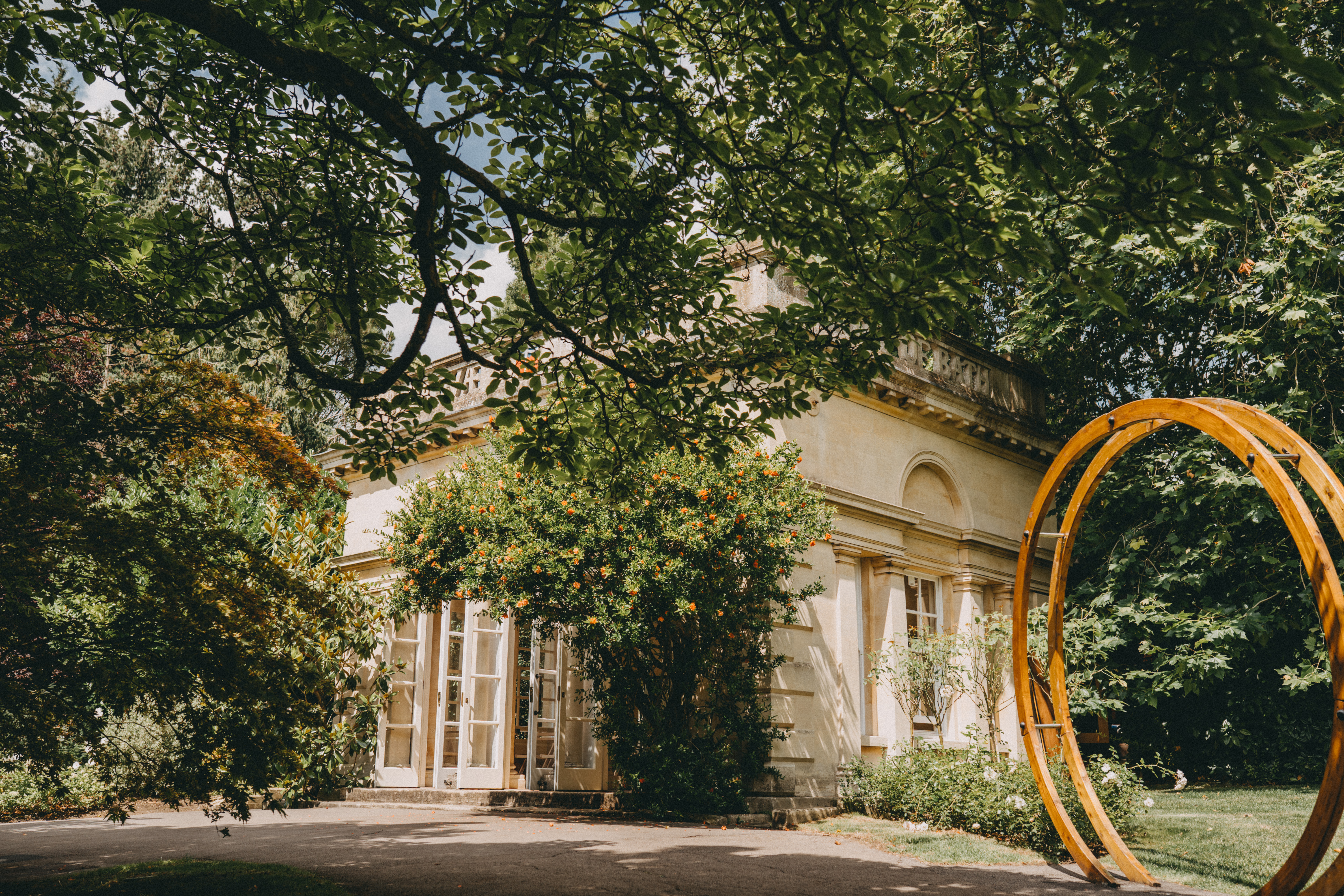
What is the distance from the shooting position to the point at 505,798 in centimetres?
1205

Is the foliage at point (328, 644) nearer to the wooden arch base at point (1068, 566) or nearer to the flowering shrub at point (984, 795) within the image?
the wooden arch base at point (1068, 566)

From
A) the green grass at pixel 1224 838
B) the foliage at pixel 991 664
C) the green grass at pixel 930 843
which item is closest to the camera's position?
the green grass at pixel 1224 838

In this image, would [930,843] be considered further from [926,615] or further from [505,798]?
[505,798]

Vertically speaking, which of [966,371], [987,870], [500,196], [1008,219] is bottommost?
[987,870]

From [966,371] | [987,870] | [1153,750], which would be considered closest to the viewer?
[987,870]

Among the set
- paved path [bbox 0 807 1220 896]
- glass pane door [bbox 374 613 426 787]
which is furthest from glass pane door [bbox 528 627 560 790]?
glass pane door [bbox 374 613 426 787]

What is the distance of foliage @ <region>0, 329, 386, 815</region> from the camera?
5.36m

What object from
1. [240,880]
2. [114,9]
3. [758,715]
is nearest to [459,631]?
[758,715]

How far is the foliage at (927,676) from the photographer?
1146 centimetres

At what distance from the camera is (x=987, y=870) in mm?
7320

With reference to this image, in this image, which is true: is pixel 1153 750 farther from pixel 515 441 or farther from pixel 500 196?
pixel 500 196

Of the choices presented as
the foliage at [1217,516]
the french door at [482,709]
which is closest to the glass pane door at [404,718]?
the french door at [482,709]

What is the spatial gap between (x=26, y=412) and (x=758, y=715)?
7.65 m

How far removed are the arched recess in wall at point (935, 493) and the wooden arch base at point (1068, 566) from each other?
4990 millimetres
